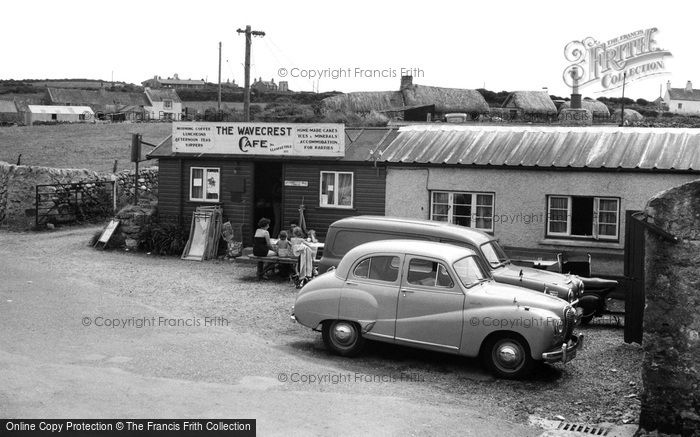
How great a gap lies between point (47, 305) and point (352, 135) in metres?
10.1

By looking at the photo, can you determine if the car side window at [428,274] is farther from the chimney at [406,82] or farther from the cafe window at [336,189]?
the chimney at [406,82]

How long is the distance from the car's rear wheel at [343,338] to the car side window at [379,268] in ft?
2.41

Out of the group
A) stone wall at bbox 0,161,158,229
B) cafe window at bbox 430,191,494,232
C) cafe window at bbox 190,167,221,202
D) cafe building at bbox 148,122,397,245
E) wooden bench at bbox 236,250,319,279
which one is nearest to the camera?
wooden bench at bbox 236,250,319,279

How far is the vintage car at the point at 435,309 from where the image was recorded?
35.1 ft

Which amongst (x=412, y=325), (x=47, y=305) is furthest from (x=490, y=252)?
(x=47, y=305)

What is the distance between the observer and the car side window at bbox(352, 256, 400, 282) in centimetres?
1148

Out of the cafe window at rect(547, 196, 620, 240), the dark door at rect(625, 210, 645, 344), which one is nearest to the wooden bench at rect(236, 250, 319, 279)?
the cafe window at rect(547, 196, 620, 240)

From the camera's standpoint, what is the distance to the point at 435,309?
1109cm

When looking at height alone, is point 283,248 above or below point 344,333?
above

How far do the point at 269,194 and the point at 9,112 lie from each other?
8188 centimetres

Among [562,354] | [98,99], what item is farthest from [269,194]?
[98,99]

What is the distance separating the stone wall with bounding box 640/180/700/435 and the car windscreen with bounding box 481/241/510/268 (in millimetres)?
5007

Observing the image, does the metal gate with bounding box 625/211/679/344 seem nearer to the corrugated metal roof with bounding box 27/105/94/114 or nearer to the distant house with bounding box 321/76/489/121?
the distant house with bounding box 321/76/489/121

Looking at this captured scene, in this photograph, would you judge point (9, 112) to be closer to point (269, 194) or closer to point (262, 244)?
point (269, 194)
